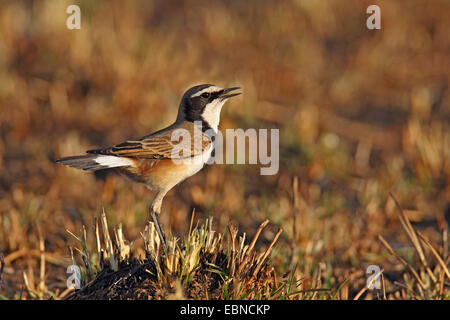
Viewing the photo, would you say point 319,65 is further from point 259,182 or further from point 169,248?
point 169,248

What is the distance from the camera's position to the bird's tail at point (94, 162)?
19.4 feet

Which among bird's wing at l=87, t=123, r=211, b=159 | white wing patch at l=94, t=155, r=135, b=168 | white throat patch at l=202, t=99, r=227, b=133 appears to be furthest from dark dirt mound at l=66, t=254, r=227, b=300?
white throat patch at l=202, t=99, r=227, b=133

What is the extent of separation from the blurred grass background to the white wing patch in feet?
3.52

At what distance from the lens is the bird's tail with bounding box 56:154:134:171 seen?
5910 millimetres

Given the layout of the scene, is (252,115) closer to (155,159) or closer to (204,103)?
(204,103)

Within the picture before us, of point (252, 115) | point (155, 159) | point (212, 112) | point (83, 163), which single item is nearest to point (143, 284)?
point (83, 163)

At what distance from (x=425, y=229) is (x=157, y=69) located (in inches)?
207

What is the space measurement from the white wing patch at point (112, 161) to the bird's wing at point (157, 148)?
4 cm

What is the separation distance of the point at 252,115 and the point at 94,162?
514 centimetres

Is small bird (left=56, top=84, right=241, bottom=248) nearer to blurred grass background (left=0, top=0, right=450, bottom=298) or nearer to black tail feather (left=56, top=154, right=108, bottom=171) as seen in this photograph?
black tail feather (left=56, top=154, right=108, bottom=171)

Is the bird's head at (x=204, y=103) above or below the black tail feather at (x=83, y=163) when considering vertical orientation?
above

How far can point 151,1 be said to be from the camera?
15.9m

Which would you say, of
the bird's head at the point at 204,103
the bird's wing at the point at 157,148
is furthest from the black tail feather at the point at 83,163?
the bird's head at the point at 204,103

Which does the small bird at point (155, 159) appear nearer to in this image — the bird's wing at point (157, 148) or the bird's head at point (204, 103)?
the bird's wing at point (157, 148)
